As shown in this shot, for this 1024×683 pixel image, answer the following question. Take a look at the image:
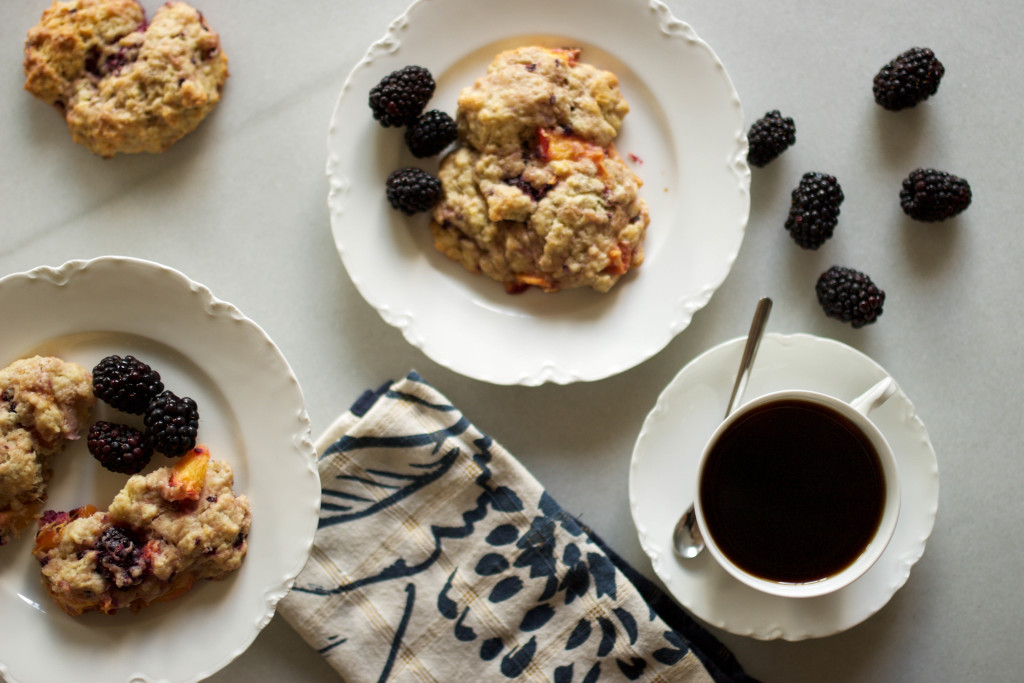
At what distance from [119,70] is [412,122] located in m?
0.81

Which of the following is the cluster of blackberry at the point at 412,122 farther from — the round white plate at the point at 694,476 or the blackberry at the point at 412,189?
the round white plate at the point at 694,476

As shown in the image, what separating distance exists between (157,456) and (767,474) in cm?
150

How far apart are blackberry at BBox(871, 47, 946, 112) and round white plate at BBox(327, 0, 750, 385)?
45 centimetres

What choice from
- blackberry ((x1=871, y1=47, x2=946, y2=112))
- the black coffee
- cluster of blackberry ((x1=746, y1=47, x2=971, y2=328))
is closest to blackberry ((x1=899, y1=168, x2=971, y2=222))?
cluster of blackberry ((x1=746, y1=47, x2=971, y2=328))

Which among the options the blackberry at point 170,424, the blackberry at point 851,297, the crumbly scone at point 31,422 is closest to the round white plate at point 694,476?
the blackberry at point 851,297

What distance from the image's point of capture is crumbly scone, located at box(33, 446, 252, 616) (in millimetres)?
1738

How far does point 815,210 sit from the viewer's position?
6.59 ft

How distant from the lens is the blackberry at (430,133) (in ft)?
6.30

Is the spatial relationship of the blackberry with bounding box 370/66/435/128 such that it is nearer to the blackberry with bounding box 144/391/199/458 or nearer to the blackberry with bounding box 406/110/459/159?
the blackberry with bounding box 406/110/459/159

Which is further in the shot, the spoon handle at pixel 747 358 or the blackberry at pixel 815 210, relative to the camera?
the blackberry at pixel 815 210

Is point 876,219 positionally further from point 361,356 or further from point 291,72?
point 291,72

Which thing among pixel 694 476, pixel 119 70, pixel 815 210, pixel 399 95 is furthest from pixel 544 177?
pixel 119 70

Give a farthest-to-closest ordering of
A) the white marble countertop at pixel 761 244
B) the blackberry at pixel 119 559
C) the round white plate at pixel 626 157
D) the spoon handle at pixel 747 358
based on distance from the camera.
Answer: the white marble countertop at pixel 761 244
the round white plate at pixel 626 157
the spoon handle at pixel 747 358
the blackberry at pixel 119 559

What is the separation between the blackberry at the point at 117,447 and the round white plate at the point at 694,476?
1195 millimetres
